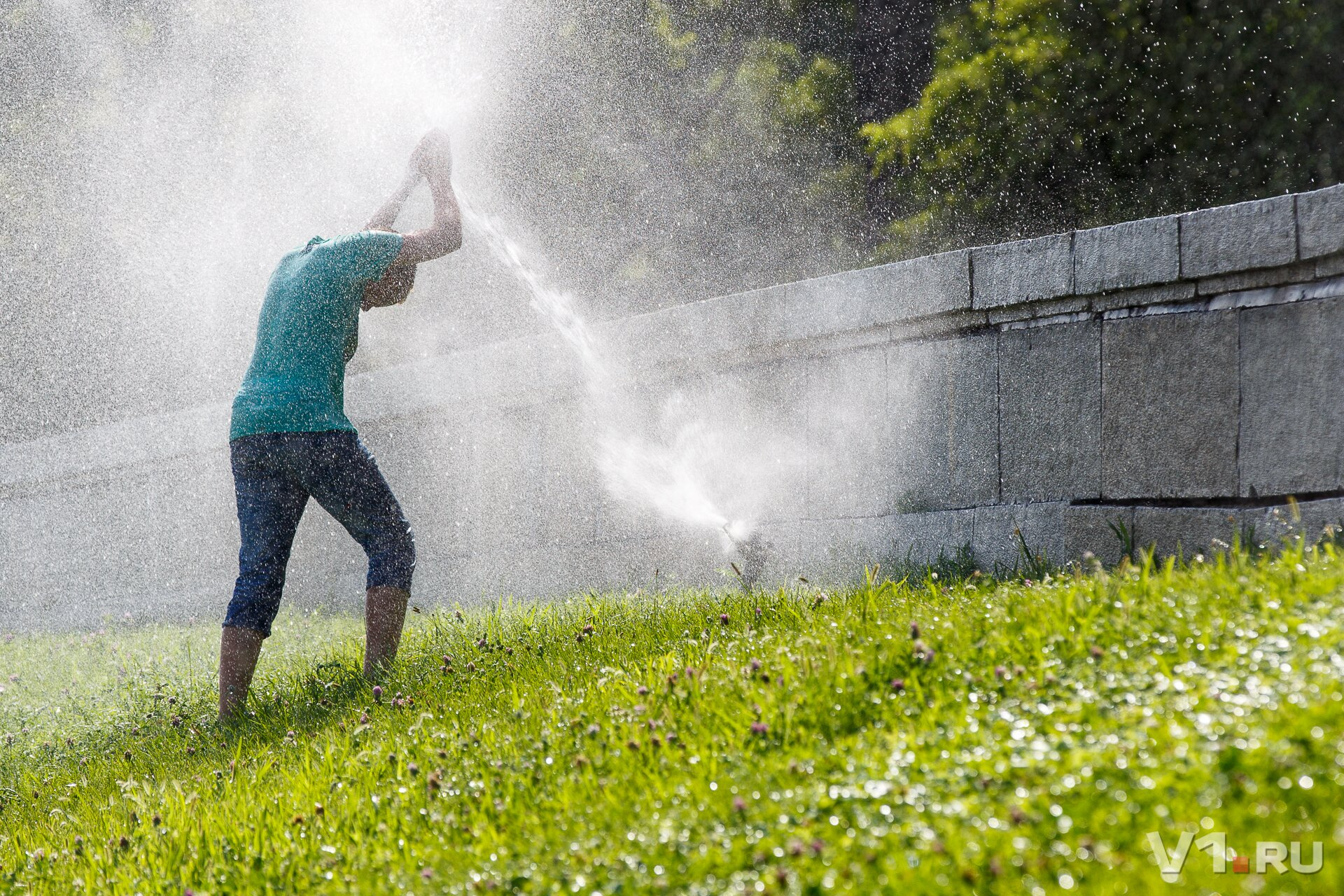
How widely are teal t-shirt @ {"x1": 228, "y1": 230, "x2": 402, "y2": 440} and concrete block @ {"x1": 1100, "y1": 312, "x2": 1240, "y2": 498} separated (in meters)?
2.70

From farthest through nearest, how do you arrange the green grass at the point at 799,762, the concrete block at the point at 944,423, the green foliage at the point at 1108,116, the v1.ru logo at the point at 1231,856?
the green foliage at the point at 1108,116, the concrete block at the point at 944,423, the green grass at the point at 799,762, the v1.ru logo at the point at 1231,856

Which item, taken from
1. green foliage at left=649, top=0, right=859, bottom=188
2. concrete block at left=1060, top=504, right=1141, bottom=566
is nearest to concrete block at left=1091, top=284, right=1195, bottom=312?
concrete block at left=1060, top=504, right=1141, bottom=566

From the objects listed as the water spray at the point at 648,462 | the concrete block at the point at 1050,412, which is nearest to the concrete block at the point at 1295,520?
the concrete block at the point at 1050,412

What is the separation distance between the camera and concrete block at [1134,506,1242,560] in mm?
3889

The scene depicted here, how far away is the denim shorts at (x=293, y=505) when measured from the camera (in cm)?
431

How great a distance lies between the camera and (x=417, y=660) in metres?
4.46

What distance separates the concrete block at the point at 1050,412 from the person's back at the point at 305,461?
7.58ft

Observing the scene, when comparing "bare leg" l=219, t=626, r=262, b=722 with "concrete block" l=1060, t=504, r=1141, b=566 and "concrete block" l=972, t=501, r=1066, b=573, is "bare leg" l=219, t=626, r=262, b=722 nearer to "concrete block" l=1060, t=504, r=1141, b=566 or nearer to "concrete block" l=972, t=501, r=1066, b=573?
"concrete block" l=972, t=501, r=1066, b=573

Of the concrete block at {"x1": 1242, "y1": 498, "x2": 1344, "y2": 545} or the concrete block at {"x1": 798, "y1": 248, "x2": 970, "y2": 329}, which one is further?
the concrete block at {"x1": 798, "y1": 248, "x2": 970, "y2": 329}

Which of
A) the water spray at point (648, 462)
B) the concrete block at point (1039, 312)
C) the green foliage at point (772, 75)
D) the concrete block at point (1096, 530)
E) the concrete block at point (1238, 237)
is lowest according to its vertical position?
the concrete block at point (1096, 530)

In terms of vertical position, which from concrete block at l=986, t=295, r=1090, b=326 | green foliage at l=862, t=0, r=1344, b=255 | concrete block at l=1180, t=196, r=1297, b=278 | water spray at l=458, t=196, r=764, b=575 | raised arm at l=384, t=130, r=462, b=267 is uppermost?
green foliage at l=862, t=0, r=1344, b=255

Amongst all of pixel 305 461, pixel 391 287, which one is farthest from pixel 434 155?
pixel 305 461

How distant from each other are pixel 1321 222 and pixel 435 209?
3.05 meters

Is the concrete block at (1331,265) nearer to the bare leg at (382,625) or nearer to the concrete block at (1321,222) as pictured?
the concrete block at (1321,222)
